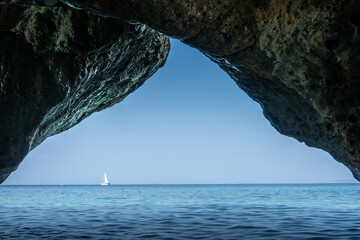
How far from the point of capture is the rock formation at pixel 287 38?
4547 mm

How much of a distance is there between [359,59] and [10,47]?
594cm

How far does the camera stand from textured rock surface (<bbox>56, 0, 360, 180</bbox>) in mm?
4551

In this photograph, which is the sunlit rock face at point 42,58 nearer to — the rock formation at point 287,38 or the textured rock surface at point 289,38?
the rock formation at point 287,38

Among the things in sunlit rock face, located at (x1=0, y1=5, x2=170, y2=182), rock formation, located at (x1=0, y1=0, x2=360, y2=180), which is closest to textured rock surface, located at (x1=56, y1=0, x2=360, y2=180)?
rock formation, located at (x1=0, y1=0, x2=360, y2=180)

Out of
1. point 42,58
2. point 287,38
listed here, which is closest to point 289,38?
point 287,38

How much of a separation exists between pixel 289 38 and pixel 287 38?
0.10 ft

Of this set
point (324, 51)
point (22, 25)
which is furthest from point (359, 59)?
point (22, 25)

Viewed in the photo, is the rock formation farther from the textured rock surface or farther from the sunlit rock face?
the sunlit rock face

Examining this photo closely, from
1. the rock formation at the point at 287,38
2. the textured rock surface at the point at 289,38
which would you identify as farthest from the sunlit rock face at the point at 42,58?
the textured rock surface at the point at 289,38

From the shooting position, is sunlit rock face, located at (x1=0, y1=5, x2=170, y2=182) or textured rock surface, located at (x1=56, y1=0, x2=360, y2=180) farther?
sunlit rock face, located at (x1=0, y1=5, x2=170, y2=182)

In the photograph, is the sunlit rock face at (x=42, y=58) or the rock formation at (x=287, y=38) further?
the sunlit rock face at (x=42, y=58)

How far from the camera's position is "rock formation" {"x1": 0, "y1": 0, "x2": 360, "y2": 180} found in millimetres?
4547

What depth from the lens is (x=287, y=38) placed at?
494 centimetres

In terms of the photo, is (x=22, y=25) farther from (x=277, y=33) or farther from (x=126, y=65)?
(x=277, y=33)
